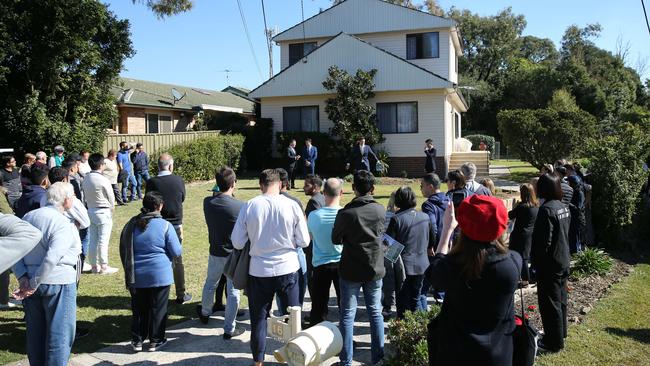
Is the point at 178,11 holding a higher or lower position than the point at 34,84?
higher

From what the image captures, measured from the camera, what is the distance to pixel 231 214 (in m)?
6.02

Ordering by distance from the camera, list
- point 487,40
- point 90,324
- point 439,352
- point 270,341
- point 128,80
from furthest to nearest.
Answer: point 487,40 < point 128,80 < point 90,324 < point 270,341 < point 439,352

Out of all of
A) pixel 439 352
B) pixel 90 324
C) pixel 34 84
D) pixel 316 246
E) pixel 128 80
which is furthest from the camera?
pixel 128 80

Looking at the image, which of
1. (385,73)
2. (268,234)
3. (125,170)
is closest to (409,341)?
(268,234)

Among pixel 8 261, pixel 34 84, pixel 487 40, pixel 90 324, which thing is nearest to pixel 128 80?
pixel 34 84

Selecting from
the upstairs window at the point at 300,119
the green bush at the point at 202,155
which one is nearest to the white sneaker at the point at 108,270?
the green bush at the point at 202,155

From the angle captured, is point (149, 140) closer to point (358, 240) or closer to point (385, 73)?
point (385, 73)

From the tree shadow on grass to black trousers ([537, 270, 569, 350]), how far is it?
3.88 ft

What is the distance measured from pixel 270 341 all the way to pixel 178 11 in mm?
14936

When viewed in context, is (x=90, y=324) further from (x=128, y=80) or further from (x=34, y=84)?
(x=128, y=80)

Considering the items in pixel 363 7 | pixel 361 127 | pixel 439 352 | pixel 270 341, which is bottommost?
pixel 270 341

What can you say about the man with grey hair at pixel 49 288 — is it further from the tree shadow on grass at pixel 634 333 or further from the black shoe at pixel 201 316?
the tree shadow on grass at pixel 634 333

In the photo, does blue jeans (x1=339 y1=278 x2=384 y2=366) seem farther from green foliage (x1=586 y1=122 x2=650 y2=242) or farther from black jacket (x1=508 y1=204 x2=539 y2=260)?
green foliage (x1=586 y1=122 x2=650 y2=242)

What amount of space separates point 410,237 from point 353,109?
17.4 meters
